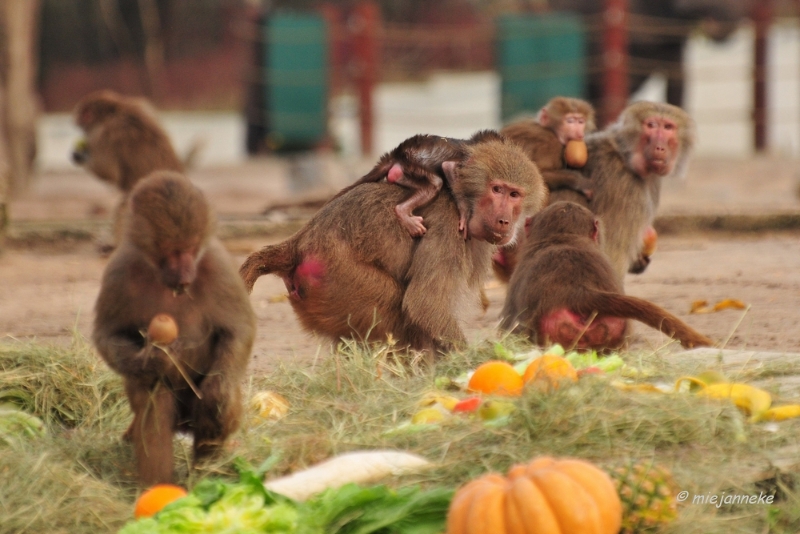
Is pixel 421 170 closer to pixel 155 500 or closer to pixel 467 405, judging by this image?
pixel 467 405

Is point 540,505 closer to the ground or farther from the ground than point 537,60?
closer to the ground

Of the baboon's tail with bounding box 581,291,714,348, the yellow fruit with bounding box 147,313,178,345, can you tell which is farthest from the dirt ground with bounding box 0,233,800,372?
the yellow fruit with bounding box 147,313,178,345

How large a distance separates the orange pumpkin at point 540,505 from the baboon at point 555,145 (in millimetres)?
3611

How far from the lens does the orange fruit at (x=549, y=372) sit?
143 inches

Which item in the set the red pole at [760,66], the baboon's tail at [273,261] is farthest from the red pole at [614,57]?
the baboon's tail at [273,261]

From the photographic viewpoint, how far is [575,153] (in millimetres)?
6566

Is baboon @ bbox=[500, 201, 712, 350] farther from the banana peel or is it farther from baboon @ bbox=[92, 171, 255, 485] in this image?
baboon @ bbox=[92, 171, 255, 485]

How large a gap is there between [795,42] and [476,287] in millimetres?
20162

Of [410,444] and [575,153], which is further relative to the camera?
[575,153]

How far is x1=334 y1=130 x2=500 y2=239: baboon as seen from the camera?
5.14m

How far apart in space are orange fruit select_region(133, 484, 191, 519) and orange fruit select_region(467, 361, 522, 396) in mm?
1264

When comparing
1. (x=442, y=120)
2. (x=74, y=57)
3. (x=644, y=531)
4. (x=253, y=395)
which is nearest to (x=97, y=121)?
(x=253, y=395)

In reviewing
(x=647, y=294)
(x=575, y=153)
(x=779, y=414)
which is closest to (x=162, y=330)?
(x=779, y=414)

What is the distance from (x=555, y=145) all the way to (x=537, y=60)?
976 centimetres
